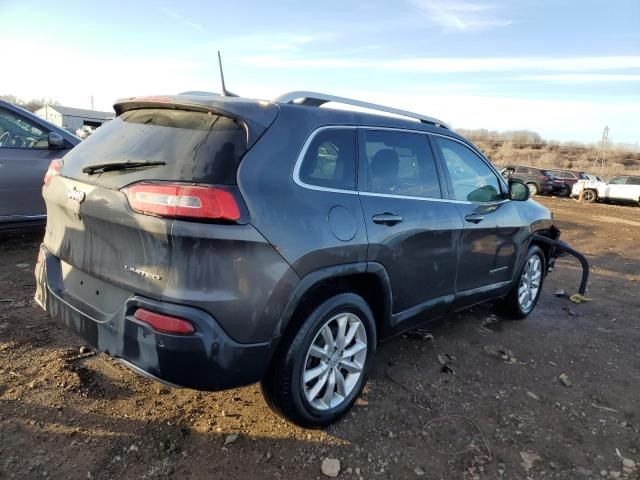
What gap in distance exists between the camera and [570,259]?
8.27m

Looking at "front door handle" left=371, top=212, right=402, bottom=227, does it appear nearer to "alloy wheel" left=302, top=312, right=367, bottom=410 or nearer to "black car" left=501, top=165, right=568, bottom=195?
"alloy wheel" left=302, top=312, right=367, bottom=410

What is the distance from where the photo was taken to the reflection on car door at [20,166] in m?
5.58

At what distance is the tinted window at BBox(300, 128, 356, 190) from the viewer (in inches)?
105

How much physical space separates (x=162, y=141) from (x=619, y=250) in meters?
9.95

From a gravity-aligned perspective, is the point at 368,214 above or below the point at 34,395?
above

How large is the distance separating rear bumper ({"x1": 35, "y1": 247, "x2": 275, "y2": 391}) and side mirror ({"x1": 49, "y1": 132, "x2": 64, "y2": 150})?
4.10 metres

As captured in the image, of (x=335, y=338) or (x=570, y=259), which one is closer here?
(x=335, y=338)

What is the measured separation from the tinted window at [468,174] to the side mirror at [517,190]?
19cm

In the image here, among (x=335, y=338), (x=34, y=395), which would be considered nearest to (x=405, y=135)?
(x=335, y=338)

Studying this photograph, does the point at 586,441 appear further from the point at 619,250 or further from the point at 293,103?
the point at 619,250

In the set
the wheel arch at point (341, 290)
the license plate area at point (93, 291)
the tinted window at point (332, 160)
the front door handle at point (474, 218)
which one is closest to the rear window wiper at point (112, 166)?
the license plate area at point (93, 291)

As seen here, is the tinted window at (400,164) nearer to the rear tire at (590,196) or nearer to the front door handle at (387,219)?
the front door handle at (387,219)

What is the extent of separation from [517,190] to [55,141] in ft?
17.1

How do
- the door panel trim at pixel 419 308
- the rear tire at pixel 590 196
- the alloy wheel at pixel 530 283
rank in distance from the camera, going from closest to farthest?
the door panel trim at pixel 419 308 < the alloy wheel at pixel 530 283 < the rear tire at pixel 590 196
